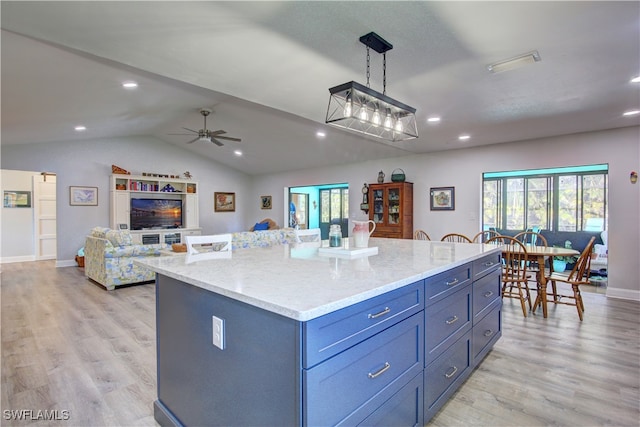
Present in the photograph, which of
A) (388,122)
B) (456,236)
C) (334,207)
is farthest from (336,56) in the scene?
(334,207)

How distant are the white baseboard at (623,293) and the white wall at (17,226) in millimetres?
11368

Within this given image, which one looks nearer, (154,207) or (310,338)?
(310,338)

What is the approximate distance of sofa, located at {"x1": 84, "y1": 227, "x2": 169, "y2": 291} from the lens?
480cm

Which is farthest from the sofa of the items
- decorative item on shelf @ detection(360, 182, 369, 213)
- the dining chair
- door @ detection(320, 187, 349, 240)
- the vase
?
the vase

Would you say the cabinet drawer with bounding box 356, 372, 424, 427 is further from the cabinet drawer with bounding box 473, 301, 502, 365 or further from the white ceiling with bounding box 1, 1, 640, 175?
the white ceiling with bounding box 1, 1, 640, 175

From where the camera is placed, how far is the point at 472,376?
233 centimetres

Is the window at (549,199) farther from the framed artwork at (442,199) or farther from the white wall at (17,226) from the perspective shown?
the white wall at (17,226)

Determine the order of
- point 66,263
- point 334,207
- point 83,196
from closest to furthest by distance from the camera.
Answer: point 66,263, point 83,196, point 334,207

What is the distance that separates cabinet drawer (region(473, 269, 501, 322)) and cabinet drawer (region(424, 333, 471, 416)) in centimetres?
23

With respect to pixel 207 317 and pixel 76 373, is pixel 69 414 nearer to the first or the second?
pixel 76 373

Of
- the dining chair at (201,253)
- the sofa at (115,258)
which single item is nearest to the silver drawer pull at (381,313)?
the dining chair at (201,253)

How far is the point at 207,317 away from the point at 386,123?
1895 mm

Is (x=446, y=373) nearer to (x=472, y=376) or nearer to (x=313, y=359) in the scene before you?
(x=472, y=376)

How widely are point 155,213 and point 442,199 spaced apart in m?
6.89
